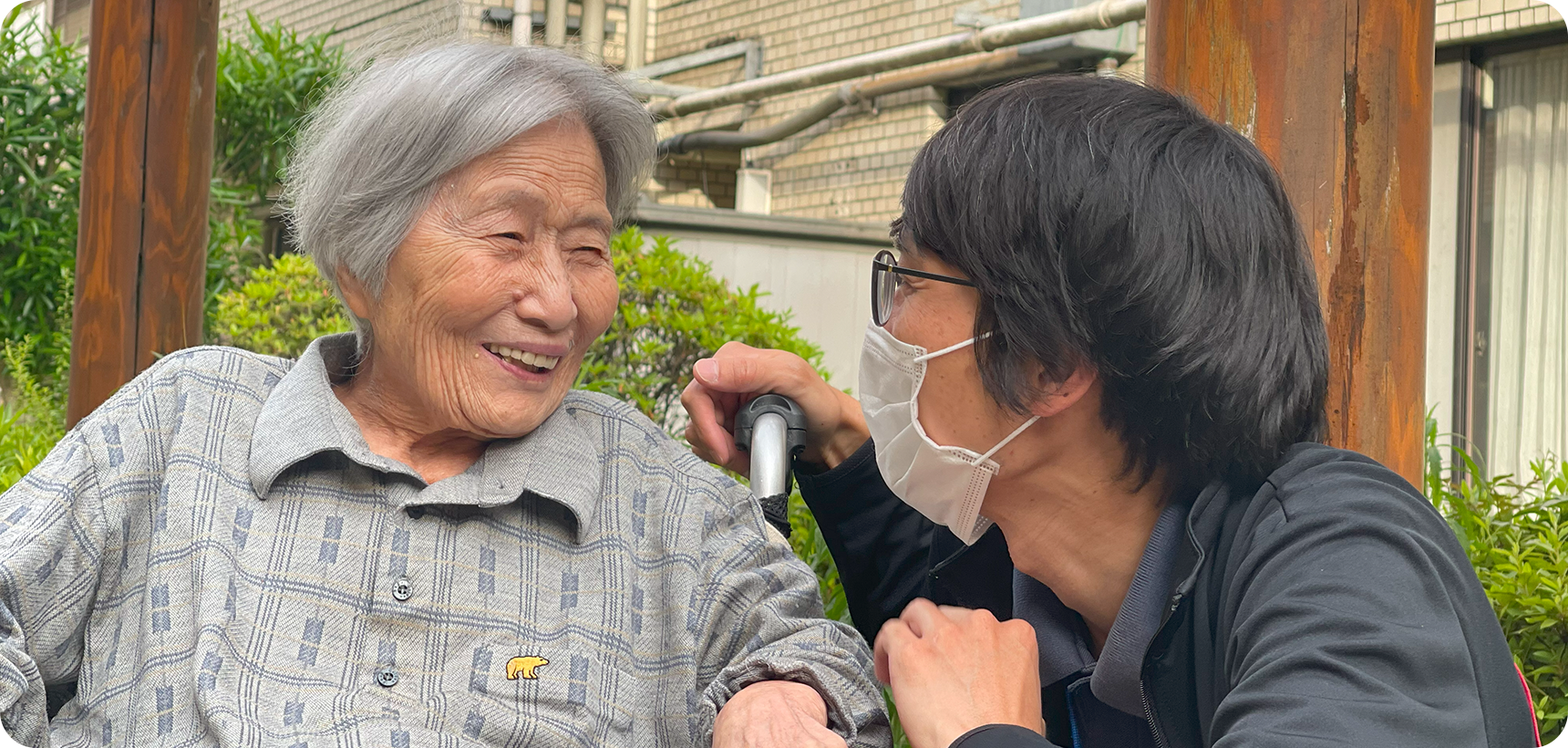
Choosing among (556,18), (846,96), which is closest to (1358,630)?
(846,96)

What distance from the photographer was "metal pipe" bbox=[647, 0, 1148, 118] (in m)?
8.91

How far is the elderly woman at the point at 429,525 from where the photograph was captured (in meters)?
2.23

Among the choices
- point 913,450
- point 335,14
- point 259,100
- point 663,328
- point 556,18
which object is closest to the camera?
point 913,450

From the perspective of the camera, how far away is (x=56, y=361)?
781cm

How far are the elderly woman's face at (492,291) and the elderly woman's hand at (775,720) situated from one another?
0.65 meters

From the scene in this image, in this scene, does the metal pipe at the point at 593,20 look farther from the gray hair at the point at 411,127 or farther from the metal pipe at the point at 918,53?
the gray hair at the point at 411,127

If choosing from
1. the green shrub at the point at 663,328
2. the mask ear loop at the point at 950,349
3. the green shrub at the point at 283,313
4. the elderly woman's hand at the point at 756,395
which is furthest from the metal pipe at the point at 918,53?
the mask ear loop at the point at 950,349

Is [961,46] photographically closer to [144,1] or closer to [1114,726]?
[144,1]

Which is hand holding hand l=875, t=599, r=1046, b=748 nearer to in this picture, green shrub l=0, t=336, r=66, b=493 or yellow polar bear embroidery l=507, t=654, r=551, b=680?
yellow polar bear embroidery l=507, t=654, r=551, b=680

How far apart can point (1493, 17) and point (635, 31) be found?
7559 millimetres

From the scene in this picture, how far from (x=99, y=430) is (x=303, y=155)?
0.63 m

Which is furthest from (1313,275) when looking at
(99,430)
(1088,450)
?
(99,430)

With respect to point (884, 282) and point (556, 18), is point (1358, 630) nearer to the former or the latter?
point (884, 282)

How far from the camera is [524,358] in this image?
2.48 metres
